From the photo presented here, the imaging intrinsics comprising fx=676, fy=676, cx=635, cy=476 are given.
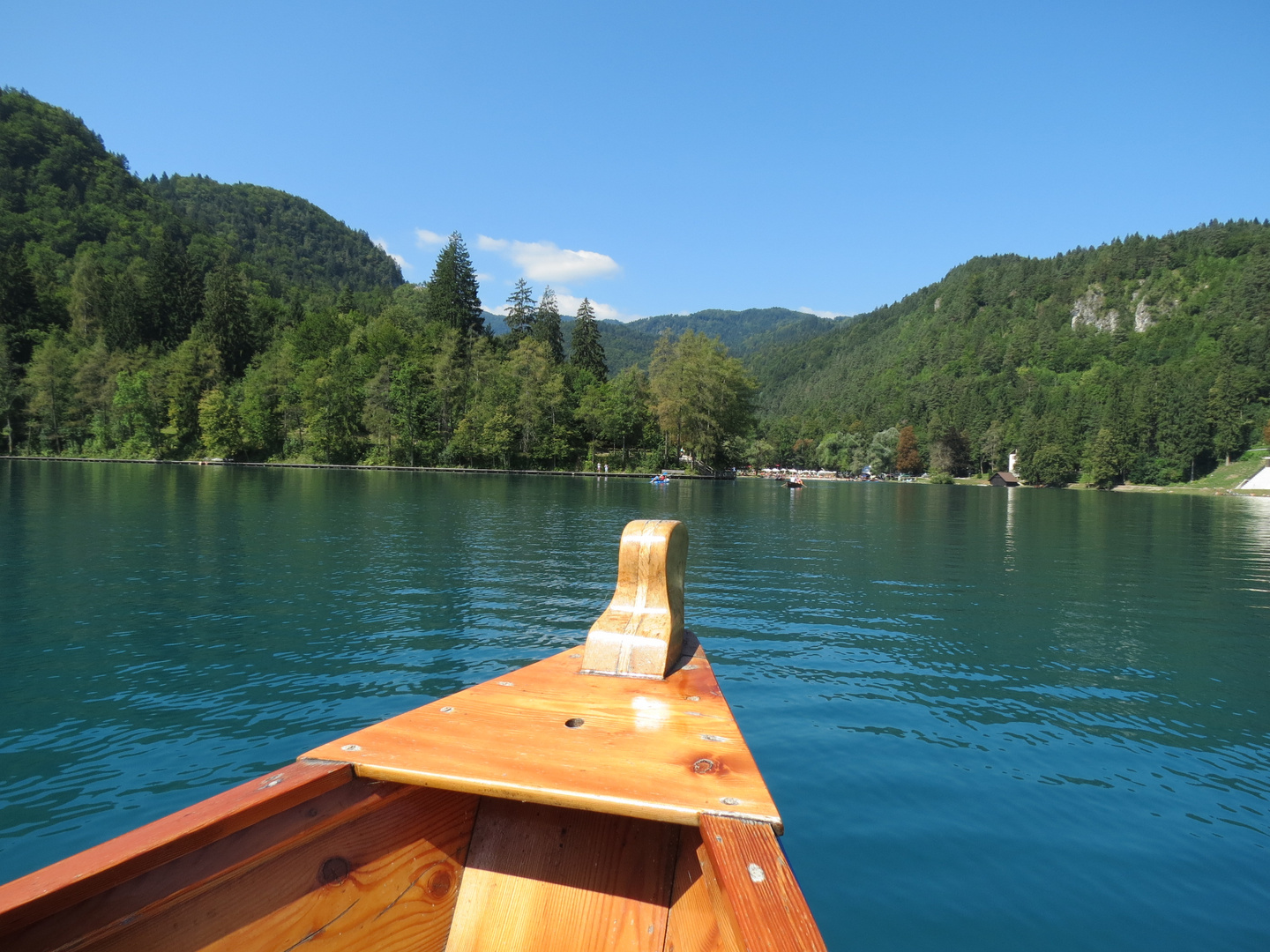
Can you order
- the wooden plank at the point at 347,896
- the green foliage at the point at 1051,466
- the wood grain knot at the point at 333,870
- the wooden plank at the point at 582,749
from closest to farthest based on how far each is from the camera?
the wooden plank at the point at 347,896 < the wooden plank at the point at 582,749 < the wood grain knot at the point at 333,870 < the green foliage at the point at 1051,466

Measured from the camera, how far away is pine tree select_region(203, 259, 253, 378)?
10469cm

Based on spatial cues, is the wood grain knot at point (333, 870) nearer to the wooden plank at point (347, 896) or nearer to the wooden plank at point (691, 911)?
the wooden plank at point (347, 896)

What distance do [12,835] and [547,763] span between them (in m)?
5.41

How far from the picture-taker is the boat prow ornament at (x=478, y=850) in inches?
80.5

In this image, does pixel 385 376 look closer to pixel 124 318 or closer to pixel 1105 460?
pixel 124 318

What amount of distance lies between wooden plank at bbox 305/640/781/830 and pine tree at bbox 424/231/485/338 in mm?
105604

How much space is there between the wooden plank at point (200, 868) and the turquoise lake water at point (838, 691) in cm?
→ 345

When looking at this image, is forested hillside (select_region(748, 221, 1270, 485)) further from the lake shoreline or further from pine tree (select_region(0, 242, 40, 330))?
pine tree (select_region(0, 242, 40, 330))

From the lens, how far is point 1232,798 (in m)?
6.64

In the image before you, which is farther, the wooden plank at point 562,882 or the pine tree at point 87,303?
the pine tree at point 87,303

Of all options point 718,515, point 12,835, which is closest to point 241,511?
point 718,515

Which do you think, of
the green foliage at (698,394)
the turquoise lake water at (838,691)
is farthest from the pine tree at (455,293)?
the turquoise lake water at (838,691)

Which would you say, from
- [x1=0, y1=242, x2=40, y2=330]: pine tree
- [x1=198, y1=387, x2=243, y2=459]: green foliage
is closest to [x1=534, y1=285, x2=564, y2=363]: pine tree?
[x1=198, y1=387, x2=243, y2=459]: green foliage

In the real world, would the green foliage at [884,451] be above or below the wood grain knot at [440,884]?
above
